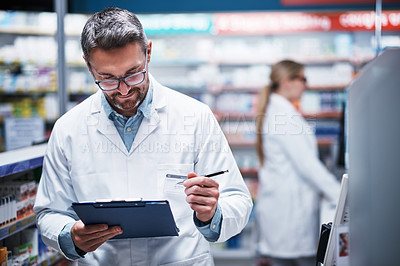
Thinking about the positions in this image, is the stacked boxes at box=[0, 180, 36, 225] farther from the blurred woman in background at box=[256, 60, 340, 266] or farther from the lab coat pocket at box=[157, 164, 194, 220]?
the blurred woman in background at box=[256, 60, 340, 266]

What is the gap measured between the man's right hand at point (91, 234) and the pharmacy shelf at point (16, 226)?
0.65 metres

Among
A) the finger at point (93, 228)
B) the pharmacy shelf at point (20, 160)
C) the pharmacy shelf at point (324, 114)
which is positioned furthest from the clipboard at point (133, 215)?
the pharmacy shelf at point (324, 114)

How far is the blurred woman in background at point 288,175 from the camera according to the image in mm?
3812

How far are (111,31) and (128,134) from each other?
445mm

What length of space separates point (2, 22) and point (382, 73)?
659cm

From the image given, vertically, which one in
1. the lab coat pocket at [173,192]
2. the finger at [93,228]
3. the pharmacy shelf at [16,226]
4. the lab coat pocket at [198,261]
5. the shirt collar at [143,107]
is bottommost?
the lab coat pocket at [198,261]

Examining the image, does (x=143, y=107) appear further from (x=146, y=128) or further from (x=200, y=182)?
(x=200, y=182)

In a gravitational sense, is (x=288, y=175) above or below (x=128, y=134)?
below

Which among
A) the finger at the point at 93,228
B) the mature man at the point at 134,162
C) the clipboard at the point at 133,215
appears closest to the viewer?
the clipboard at the point at 133,215

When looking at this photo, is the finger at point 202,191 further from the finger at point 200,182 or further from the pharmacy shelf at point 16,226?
the pharmacy shelf at point 16,226

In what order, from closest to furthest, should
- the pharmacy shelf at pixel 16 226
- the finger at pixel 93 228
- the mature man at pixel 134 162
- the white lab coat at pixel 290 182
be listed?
the finger at pixel 93 228 → the mature man at pixel 134 162 → the pharmacy shelf at pixel 16 226 → the white lab coat at pixel 290 182

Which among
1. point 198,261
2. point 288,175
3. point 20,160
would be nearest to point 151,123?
point 198,261

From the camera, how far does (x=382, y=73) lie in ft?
3.88

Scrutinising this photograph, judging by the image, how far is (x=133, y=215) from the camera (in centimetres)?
169
